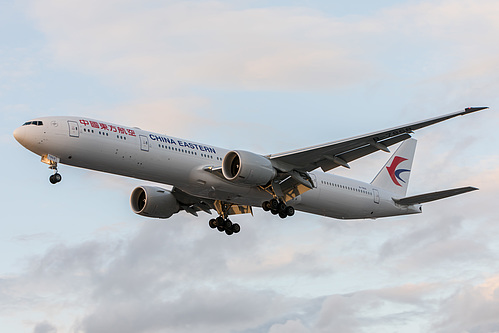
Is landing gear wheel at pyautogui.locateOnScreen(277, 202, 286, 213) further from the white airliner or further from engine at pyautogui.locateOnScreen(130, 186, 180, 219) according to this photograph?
engine at pyautogui.locateOnScreen(130, 186, 180, 219)

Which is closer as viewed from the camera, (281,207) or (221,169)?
(221,169)

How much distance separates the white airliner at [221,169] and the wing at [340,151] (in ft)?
0.16

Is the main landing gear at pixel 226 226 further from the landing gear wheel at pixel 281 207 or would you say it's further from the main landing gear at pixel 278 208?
the landing gear wheel at pixel 281 207

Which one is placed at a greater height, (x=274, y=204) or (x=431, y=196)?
(x=431, y=196)

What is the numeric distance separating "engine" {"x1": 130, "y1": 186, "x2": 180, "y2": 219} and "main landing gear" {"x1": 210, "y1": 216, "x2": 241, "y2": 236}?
2489 mm

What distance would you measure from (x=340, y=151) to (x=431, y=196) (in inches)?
333

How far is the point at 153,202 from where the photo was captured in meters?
45.4

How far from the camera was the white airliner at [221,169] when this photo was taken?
119ft

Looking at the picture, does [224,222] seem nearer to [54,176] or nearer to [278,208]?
[278,208]

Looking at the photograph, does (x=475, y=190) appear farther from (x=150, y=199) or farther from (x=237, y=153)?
(x=150, y=199)

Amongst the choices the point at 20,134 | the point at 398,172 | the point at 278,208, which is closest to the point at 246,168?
the point at 278,208

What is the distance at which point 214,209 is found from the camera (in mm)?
47375

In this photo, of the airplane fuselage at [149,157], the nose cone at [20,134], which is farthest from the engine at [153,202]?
the nose cone at [20,134]

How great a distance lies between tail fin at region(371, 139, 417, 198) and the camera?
50469 mm
